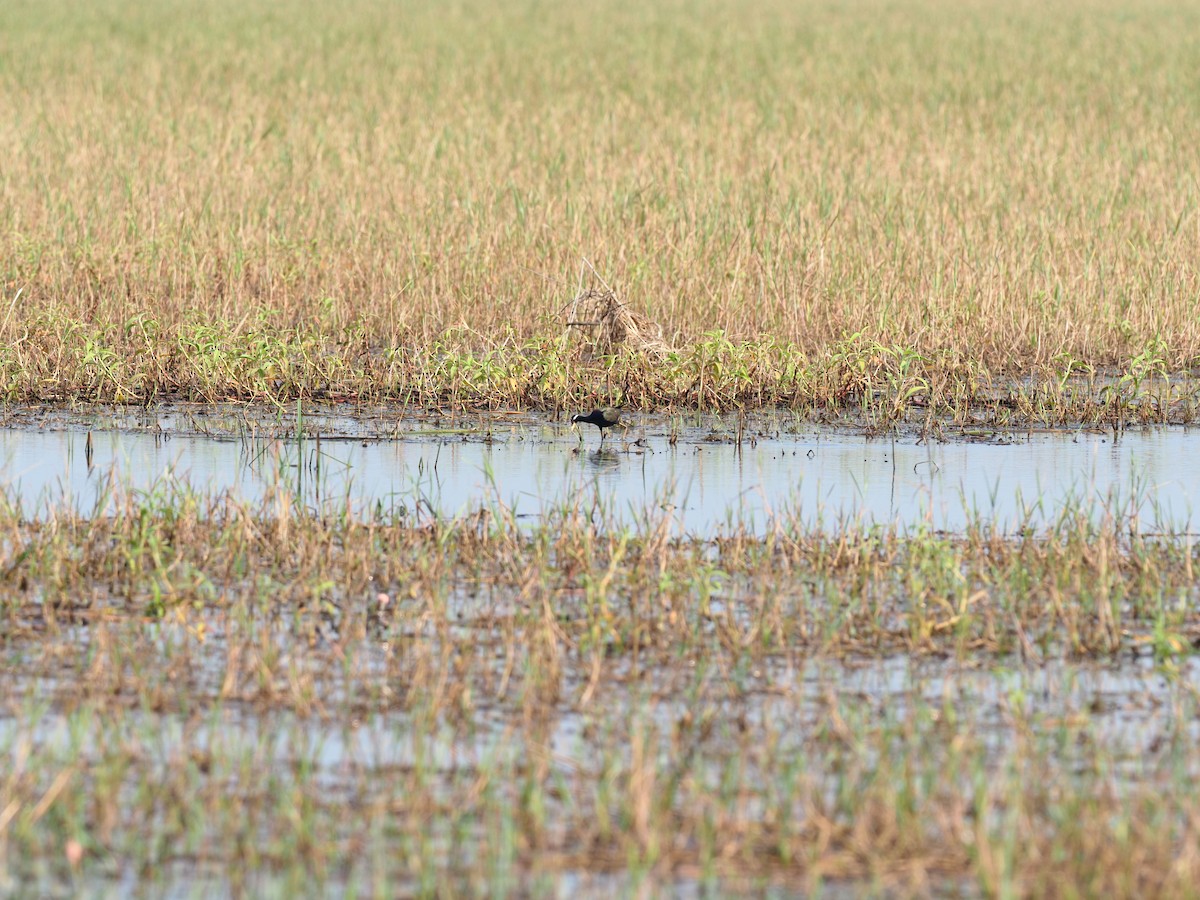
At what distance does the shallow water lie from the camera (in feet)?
23.6

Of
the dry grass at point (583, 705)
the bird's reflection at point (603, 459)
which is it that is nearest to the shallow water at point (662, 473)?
the bird's reflection at point (603, 459)

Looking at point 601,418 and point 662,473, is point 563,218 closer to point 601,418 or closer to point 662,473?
point 601,418

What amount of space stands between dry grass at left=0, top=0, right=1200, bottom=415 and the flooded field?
2579 millimetres

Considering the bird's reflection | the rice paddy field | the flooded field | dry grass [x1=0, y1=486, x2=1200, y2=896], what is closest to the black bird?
the rice paddy field

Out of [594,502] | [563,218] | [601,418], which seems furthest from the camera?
[563,218]

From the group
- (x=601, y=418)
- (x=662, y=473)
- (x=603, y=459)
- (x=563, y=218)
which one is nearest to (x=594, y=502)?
(x=662, y=473)

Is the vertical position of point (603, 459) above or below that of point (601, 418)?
below

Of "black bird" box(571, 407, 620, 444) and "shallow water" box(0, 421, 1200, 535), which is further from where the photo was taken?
"black bird" box(571, 407, 620, 444)

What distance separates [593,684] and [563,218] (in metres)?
8.84

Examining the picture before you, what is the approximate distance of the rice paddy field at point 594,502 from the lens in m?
4.14

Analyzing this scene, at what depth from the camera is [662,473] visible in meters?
8.16

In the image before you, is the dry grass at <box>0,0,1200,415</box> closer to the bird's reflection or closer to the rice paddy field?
the rice paddy field

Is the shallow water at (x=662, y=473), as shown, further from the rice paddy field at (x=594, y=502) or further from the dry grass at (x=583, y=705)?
the dry grass at (x=583, y=705)

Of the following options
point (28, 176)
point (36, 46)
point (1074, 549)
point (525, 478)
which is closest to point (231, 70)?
point (36, 46)
